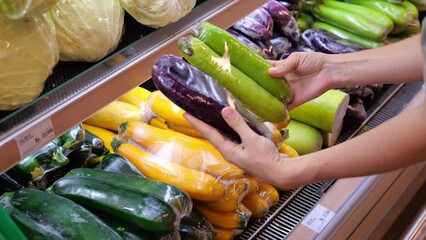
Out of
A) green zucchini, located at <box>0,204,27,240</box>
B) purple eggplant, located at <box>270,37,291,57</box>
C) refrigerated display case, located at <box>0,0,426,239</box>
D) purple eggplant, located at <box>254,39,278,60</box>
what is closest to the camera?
green zucchini, located at <box>0,204,27,240</box>

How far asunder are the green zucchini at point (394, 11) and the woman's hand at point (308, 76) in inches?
49.3

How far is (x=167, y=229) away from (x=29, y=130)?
1.36 ft

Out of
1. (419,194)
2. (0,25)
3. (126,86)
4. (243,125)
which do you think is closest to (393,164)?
(243,125)

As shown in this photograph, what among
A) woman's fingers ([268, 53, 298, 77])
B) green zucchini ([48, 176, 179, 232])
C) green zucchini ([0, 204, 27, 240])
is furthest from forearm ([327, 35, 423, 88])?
green zucchini ([0, 204, 27, 240])

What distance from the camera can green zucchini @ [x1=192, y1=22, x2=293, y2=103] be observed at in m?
1.48

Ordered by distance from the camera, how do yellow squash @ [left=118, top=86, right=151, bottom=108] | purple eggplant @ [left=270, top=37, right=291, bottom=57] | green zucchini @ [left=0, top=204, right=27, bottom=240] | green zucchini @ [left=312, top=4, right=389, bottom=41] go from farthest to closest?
green zucchini @ [left=312, top=4, right=389, bottom=41] → purple eggplant @ [left=270, top=37, right=291, bottom=57] → yellow squash @ [left=118, top=86, right=151, bottom=108] → green zucchini @ [left=0, top=204, right=27, bottom=240]

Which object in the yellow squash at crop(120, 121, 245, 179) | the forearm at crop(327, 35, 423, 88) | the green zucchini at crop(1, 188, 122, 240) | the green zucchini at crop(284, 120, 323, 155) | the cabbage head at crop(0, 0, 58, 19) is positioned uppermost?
the cabbage head at crop(0, 0, 58, 19)

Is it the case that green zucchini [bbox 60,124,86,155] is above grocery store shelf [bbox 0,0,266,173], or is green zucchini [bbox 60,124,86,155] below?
below

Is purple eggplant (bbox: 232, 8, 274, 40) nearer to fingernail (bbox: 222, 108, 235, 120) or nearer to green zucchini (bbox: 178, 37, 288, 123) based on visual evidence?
green zucchini (bbox: 178, 37, 288, 123)

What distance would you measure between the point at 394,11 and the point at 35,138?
2.10m

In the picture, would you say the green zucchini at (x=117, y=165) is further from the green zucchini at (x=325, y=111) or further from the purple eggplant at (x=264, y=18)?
the purple eggplant at (x=264, y=18)

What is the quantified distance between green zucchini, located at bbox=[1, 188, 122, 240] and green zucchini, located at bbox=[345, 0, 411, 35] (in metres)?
2.00

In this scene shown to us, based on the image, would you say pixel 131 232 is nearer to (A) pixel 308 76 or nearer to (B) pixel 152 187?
(B) pixel 152 187

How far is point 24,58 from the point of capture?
125cm
